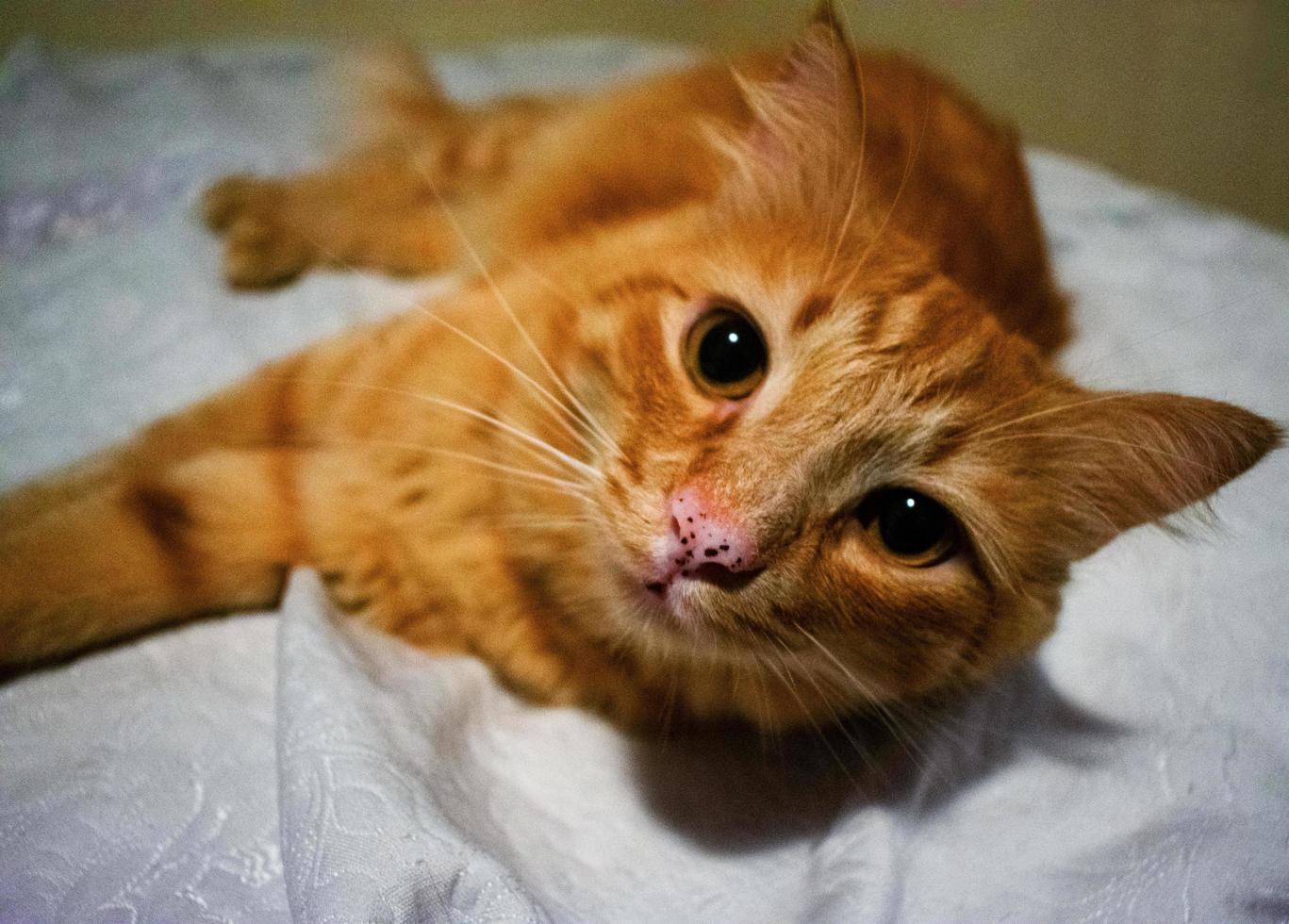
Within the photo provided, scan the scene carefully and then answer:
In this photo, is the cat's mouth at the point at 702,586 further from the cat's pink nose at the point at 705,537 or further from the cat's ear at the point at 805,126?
the cat's ear at the point at 805,126

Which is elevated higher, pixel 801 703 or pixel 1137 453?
pixel 1137 453

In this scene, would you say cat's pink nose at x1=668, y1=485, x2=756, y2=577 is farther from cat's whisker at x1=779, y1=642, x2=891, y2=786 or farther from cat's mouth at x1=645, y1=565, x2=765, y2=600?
cat's whisker at x1=779, y1=642, x2=891, y2=786

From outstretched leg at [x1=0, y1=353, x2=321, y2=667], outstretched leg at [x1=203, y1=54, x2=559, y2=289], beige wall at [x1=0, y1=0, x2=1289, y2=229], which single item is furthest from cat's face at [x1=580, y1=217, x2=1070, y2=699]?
beige wall at [x1=0, y1=0, x2=1289, y2=229]

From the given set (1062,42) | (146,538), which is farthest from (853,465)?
(1062,42)

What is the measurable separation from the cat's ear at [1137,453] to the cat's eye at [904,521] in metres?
0.14

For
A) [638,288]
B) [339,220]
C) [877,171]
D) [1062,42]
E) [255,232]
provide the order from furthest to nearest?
[1062,42]
[339,220]
[255,232]
[877,171]
[638,288]

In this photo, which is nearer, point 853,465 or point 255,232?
point 853,465

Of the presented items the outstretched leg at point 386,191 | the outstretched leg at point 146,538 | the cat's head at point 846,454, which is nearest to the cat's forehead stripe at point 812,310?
the cat's head at point 846,454

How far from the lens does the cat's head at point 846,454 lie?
0.74 meters

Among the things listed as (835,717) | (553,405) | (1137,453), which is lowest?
(835,717)

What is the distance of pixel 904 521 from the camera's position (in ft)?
2.68

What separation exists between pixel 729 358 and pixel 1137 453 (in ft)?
1.37

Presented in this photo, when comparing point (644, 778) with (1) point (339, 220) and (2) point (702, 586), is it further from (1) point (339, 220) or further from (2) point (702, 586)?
(1) point (339, 220)

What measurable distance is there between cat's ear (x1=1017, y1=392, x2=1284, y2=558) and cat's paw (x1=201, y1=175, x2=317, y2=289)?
1.31 metres
